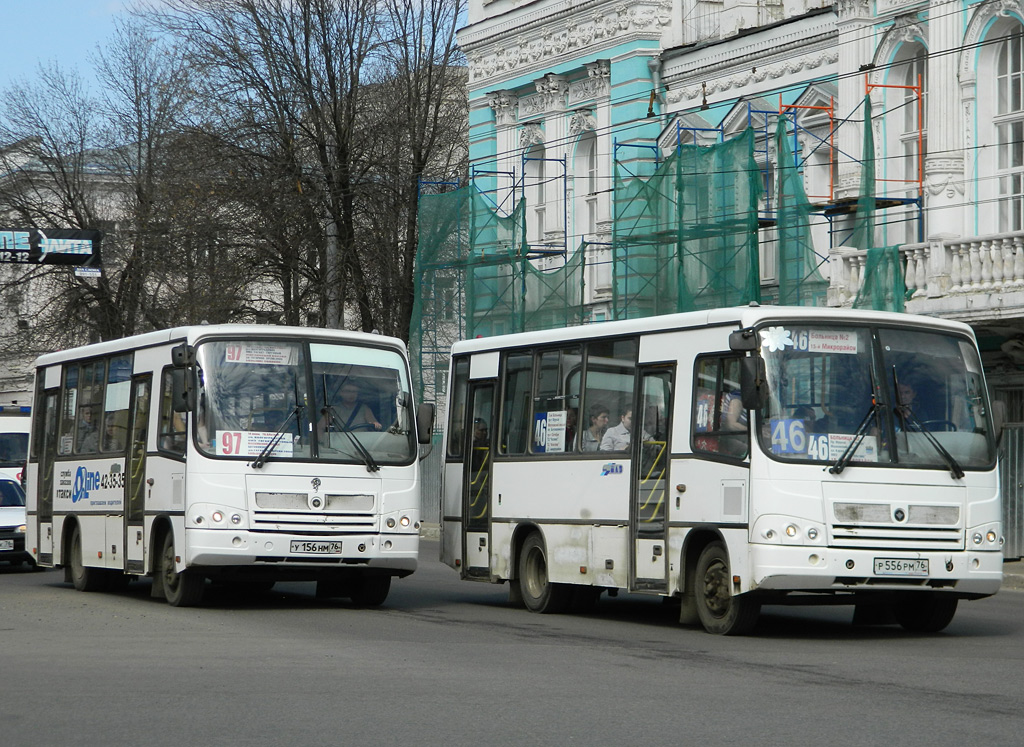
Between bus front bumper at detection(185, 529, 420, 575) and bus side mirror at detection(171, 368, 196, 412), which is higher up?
bus side mirror at detection(171, 368, 196, 412)

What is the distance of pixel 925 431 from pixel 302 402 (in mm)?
6069

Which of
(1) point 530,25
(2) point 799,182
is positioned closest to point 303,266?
(1) point 530,25

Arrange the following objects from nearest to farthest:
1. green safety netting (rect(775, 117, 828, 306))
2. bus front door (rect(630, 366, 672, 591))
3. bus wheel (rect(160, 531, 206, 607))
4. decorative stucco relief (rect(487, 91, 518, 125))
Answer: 1. bus front door (rect(630, 366, 672, 591))
2. bus wheel (rect(160, 531, 206, 607))
3. green safety netting (rect(775, 117, 828, 306))
4. decorative stucco relief (rect(487, 91, 518, 125))

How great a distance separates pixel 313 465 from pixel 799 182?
47.1 ft

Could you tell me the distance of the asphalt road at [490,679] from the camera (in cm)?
883

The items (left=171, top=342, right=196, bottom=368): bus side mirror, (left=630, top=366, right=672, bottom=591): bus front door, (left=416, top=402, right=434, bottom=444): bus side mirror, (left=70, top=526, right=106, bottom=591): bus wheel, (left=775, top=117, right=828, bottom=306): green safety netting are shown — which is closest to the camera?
(left=630, top=366, right=672, bottom=591): bus front door

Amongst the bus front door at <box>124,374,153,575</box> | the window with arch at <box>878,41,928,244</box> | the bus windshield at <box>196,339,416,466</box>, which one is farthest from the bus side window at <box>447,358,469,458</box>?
the window with arch at <box>878,41,928,244</box>

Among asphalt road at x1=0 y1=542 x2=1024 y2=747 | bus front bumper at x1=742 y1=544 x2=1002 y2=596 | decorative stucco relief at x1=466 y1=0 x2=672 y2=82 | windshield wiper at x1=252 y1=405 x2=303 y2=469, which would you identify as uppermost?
decorative stucco relief at x1=466 y1=0 x2=672 y2=82

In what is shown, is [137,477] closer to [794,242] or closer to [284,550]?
[284,550]

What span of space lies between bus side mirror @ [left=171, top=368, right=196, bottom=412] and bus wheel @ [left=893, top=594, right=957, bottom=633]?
22.3 ft

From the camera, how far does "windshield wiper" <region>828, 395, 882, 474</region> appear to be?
1352cm

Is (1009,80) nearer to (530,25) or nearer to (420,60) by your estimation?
(530,25)

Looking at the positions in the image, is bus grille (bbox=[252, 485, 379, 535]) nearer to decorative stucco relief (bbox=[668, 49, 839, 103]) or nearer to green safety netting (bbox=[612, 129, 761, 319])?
green safety netting (bbox=[612, 129, 761, 319])

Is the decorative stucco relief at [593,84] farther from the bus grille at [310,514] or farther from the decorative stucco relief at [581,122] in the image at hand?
the bus grille at [310,514]
